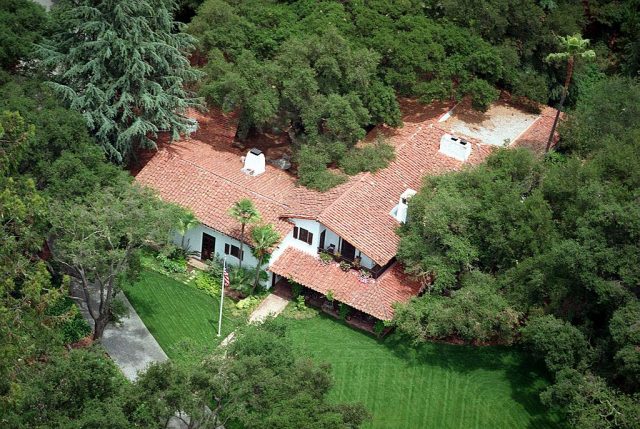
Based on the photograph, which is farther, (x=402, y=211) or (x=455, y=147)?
(x=455, y=147)

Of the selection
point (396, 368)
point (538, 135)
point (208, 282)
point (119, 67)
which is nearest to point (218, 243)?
point (208, 282)

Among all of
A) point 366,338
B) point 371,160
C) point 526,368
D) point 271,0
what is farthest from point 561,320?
point 271,0

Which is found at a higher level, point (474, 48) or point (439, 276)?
point (474, 48)

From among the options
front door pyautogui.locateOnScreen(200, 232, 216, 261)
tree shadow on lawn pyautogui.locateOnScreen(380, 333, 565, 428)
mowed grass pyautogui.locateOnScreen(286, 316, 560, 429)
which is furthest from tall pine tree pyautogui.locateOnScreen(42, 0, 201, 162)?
tree shadow on lawn pyautogui.locateOnScreen(380, 333, 565, 428)

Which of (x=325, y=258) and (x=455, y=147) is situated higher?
(x=455, y=147)

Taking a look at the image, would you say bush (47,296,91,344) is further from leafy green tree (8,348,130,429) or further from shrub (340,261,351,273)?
shrub (340,261,351,273)

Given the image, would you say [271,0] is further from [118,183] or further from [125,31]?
[118,183]

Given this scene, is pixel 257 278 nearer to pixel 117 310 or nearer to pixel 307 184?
pixel 307 184
